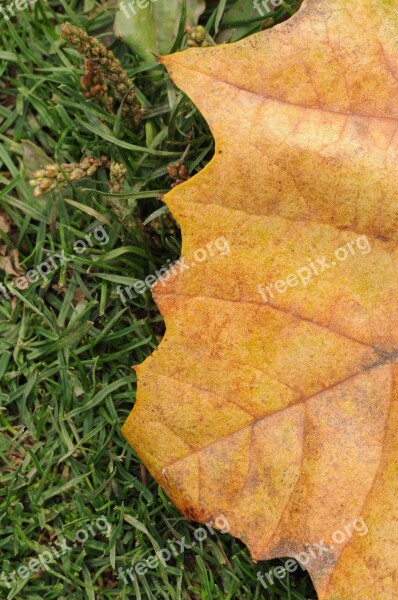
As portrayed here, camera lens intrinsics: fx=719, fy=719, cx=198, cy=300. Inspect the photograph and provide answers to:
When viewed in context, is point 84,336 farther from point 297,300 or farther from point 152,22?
point 152,22

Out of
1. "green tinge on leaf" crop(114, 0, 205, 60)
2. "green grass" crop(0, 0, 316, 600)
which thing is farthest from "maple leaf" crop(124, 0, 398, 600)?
"green tinge on leaf" crop(114, 0, 205, 60)

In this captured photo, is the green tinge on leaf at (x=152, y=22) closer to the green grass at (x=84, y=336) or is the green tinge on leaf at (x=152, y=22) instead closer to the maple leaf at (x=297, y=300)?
the green grass at (x=84, y=336)

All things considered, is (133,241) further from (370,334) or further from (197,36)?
(370,334)

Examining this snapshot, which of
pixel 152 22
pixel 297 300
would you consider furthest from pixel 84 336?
pixel 152 22

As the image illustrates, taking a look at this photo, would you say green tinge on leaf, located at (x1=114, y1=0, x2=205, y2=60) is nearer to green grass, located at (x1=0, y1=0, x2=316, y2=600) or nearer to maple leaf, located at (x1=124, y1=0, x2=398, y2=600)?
green grass, located at (x1=0, y1=0, x2=316, y2=600)

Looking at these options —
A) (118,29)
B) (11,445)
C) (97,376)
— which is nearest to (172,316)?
(97,376)

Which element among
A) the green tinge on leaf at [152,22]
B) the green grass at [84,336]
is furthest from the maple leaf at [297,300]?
the green tinge on leaf at [152,22]
